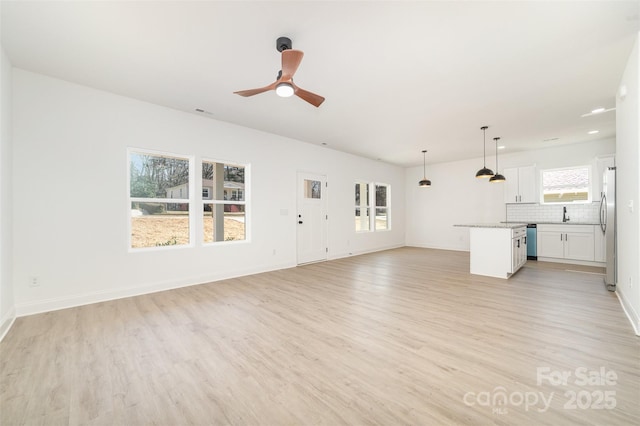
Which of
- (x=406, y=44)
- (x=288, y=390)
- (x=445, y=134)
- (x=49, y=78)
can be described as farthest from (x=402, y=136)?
(x=49, y=78)

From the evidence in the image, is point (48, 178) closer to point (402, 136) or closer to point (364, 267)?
point (364, 267)

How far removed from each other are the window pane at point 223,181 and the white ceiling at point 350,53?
0.93 meters

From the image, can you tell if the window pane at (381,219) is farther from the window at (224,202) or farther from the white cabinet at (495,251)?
the window at (224,202)

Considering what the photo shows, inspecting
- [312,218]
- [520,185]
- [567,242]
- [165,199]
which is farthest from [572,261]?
[165,199]

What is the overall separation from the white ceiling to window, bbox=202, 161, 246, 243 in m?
1.00

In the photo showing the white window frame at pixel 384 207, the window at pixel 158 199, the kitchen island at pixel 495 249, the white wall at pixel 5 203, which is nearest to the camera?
the white wall at pixel 5 203

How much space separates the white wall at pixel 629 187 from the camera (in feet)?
8.69

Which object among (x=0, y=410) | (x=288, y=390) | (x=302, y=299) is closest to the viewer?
(x=0, y=410)

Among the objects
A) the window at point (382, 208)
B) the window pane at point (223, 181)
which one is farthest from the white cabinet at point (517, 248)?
the window pane at point (223, 181)

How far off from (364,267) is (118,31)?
5.42m

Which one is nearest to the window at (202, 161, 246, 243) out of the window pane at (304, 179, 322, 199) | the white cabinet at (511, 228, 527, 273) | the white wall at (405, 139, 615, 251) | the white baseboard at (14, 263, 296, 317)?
the white baseboard at (14, 263, 296, 317)

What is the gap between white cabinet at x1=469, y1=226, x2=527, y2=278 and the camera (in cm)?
480

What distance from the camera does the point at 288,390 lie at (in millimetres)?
1826

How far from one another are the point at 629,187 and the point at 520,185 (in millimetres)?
4785
